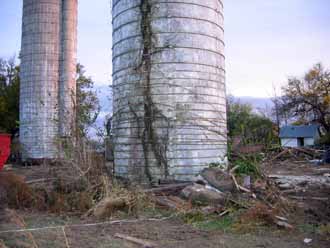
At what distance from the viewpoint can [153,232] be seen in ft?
15.1

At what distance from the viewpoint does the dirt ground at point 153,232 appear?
414cm

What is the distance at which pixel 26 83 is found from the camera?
17062 mm

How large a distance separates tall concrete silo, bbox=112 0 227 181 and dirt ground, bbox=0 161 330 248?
1904 mm

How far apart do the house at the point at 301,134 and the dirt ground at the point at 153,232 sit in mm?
36234

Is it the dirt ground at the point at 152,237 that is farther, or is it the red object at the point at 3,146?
the red object at the point at 3,146

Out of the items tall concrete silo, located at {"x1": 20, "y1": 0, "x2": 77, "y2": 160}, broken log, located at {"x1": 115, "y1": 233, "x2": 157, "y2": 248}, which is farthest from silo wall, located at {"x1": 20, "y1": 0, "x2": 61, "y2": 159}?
broken log, located at {"x1": 115, "y1": 233, "x2": 157, "y2": 248}

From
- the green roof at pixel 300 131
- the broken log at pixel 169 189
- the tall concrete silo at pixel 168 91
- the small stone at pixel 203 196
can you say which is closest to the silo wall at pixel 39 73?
the tall concrete silo at pixel 168 91

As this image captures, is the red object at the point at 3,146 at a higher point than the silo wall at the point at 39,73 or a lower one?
lower

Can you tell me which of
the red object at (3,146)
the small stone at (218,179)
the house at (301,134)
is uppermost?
the house at (301,134)

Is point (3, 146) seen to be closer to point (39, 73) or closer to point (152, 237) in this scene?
point (152, 237)

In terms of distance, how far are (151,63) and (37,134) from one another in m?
11.2

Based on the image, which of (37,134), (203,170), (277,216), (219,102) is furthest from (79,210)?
(37,134)

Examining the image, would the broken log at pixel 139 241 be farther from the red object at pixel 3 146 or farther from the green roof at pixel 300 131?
the green roof at pixel 300 131

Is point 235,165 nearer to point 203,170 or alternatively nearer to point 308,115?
point 203,170
